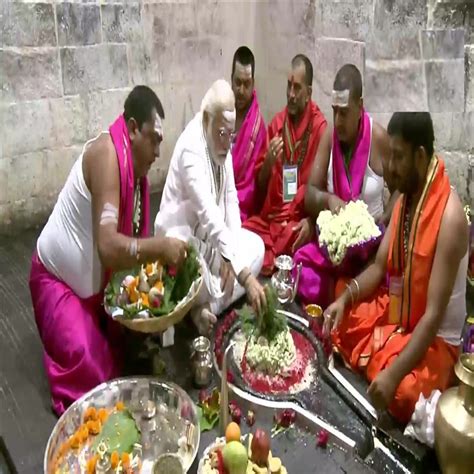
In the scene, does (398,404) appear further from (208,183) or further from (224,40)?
(224,40)

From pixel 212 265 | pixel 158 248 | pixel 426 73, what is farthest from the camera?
pixel 212 265

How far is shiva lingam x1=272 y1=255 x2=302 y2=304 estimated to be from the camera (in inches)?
87.5

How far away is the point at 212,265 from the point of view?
2123 mm

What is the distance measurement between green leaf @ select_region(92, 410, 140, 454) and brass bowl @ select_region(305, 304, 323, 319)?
0.67 metres

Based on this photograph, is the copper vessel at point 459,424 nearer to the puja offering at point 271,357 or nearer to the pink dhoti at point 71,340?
the puja offering at point 271,357

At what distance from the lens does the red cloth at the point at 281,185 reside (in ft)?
6.91

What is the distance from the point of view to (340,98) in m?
1.75

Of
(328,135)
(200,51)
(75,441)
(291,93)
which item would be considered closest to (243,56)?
(200,51)

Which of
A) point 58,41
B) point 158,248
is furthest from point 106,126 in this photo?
point 158,248

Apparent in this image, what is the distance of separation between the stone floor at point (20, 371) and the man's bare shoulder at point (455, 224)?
2.70 ft

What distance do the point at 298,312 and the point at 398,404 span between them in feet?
1.71

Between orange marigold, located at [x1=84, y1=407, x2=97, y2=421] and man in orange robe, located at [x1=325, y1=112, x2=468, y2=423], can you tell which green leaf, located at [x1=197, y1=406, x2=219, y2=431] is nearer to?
orange marigold, located at [x1=84, y1=407, x2=97, y2=421]

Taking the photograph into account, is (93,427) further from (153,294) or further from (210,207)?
(210,207)

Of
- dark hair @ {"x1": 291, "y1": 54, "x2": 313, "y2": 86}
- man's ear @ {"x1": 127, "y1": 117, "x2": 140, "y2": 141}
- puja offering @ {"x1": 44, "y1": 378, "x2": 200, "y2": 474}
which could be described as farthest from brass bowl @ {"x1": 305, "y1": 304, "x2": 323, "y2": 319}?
man's ear @ {"x1": 127, "y1": 117, "x2": 140, "y2": 141}
